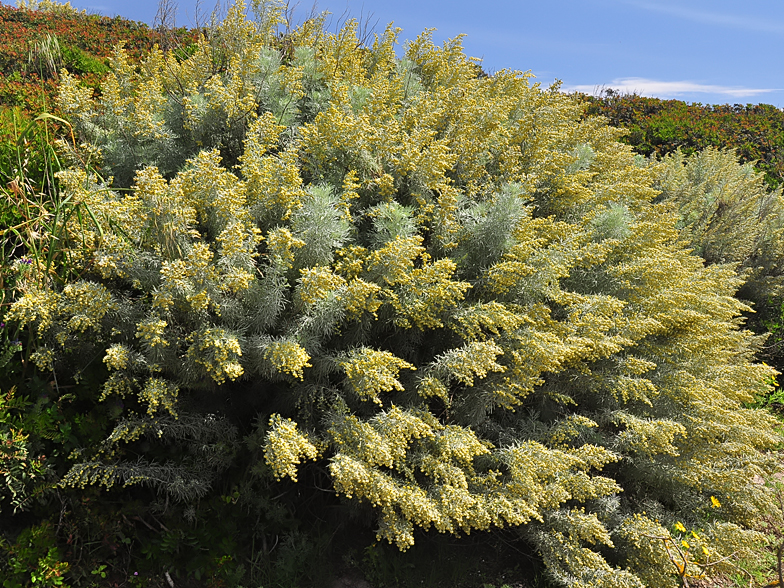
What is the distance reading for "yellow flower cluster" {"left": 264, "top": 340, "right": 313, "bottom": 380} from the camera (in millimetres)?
2479

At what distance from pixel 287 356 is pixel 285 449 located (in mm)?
411

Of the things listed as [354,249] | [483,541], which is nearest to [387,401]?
[354,249]

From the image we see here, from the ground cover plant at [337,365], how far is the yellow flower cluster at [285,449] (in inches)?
0.6

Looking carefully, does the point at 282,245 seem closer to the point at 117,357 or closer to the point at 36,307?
the point at 117,357

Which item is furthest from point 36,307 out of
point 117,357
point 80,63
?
point 80,63

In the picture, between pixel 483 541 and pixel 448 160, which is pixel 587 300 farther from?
pixel 483 541

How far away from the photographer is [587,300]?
11.5 ft

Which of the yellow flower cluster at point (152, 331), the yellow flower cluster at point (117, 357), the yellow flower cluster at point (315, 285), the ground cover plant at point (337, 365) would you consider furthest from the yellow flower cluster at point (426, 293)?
the yellow flower cluster at point (117, 357)

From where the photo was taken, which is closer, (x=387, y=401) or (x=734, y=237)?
(x=387, y=401)

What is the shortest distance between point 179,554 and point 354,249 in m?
1.91

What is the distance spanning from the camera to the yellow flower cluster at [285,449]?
238 centimetres

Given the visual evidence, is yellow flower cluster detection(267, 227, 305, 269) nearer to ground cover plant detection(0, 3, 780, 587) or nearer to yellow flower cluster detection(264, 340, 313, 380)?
ground cover plant detection(0, 3, 780, 587)

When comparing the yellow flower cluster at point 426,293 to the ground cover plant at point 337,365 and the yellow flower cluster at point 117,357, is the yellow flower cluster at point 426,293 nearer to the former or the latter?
the ground cover plant at point 337,365

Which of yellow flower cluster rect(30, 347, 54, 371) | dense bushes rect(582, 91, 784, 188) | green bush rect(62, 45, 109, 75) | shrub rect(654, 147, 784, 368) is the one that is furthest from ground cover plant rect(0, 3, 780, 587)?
dense bushes rect(582, 91, 784, 188)
